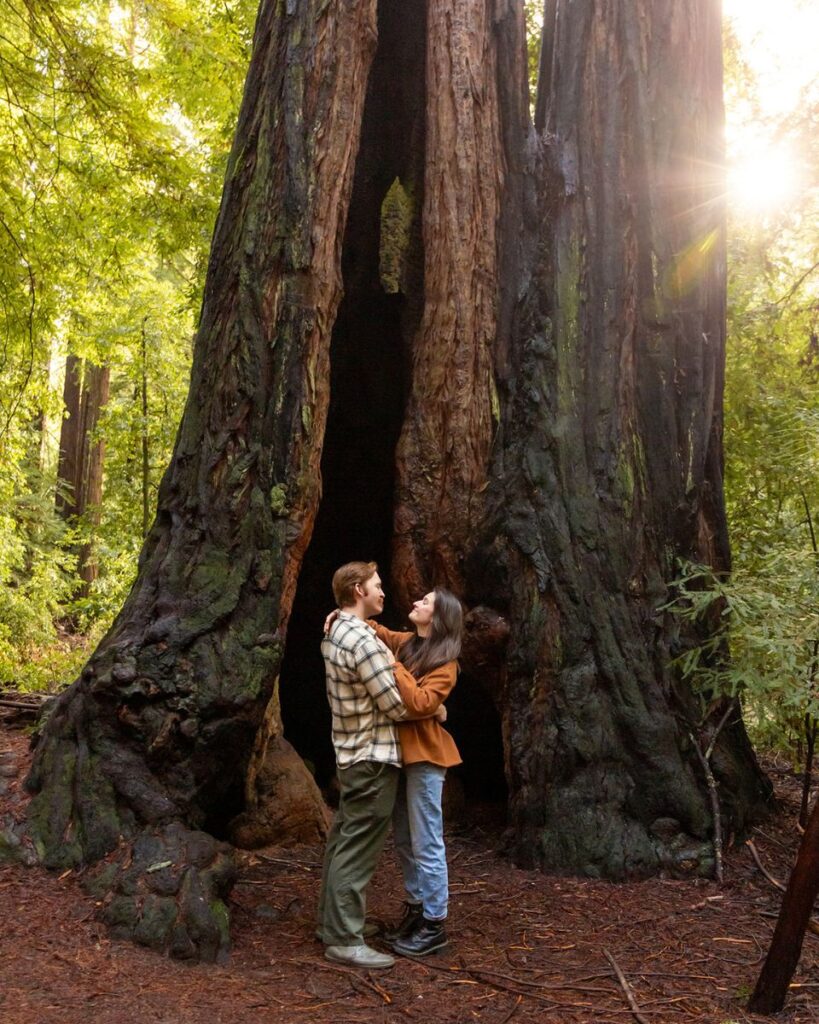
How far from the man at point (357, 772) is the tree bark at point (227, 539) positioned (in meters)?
0.51

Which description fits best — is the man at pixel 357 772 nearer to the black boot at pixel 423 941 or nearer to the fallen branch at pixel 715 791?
the black boot at pixel 423 941

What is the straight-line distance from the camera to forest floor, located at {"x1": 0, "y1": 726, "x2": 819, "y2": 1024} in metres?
3.51

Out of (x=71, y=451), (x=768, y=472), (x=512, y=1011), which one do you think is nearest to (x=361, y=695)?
(x=512, y=1011)

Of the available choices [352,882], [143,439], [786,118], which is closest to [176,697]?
[352,882]

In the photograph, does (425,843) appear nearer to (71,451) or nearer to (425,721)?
(425,721)

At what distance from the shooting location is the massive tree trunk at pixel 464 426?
4.71m

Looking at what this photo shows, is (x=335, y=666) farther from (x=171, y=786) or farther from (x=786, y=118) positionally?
(x=786, y=118)

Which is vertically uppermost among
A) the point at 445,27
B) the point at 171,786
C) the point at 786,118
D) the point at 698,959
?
the point at 786,118

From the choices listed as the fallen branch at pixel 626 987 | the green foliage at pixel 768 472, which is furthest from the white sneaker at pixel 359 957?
the green foliage at pixel 768 472

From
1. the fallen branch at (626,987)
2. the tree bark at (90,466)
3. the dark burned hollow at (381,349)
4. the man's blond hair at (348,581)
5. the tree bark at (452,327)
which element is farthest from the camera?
the tree bark at (90,466)

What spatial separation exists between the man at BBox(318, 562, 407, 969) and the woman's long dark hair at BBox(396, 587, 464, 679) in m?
0.21

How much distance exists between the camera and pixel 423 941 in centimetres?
413

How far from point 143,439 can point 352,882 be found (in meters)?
10.4

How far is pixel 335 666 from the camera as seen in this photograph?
4.15 m
